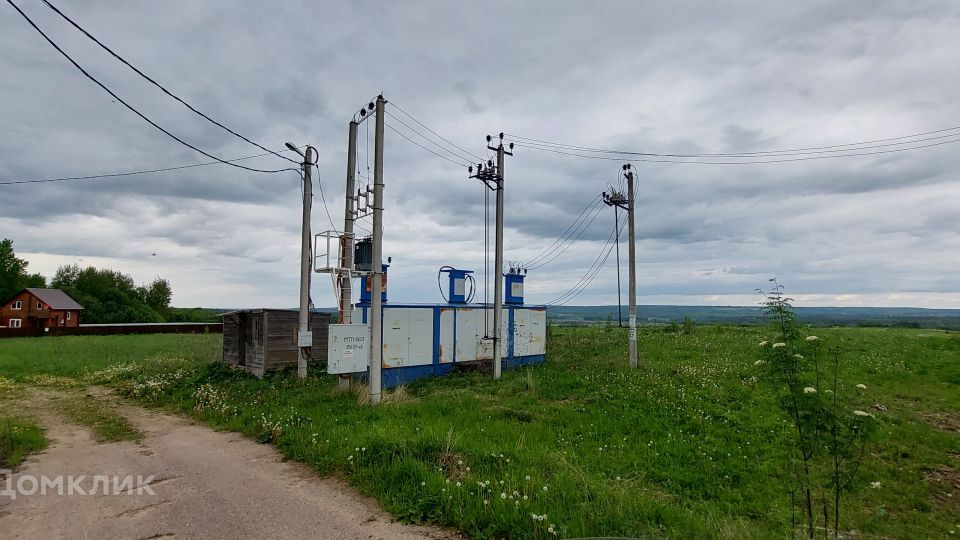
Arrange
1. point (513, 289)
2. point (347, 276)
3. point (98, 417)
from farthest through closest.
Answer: point (513, 289)
point (347, 276)
point (98, 417)

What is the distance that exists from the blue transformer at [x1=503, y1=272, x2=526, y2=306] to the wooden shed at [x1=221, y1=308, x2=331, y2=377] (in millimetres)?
6661

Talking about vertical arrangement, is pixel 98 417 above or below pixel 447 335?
below

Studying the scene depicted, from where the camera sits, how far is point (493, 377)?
1574cm

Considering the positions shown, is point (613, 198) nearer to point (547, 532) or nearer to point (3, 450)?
point (547, 532)

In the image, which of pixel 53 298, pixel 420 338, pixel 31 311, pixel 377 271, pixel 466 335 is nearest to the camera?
pixel 377 271

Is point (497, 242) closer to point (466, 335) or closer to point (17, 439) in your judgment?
point (466, 335)

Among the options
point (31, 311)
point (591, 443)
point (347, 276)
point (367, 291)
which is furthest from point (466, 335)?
point (31, 311)

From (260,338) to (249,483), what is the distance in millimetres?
10480

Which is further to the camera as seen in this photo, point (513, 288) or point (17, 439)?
point (513, 288)

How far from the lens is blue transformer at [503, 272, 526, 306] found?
19.4 m

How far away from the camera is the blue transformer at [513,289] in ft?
63.8

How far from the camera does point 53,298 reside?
57.1 metres

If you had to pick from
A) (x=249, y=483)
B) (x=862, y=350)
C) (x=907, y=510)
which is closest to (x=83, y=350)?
(x=249, y=483)

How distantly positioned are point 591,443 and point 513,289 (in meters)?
10.8
